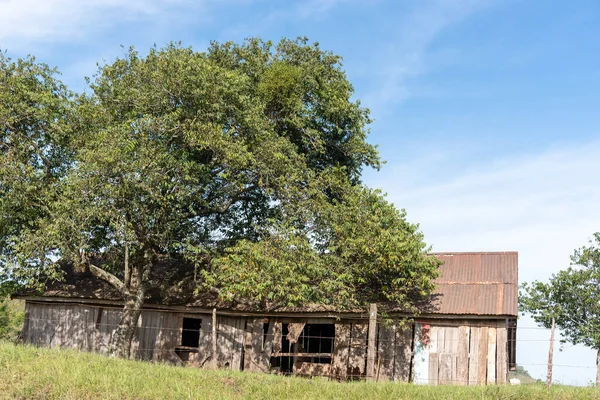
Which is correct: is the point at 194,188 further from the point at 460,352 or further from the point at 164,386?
the point at 460,352

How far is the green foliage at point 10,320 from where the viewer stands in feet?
131

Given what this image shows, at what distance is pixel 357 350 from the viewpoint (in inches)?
885

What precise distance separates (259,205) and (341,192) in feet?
12.0

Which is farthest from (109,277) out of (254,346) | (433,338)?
(433,338)

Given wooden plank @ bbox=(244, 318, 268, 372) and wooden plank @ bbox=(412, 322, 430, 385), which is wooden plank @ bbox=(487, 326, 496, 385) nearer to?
wooden plank @ bbox=(412, 322, 430, 385)

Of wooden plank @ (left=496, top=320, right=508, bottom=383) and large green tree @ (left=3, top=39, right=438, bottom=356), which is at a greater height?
large green tree @ (left=3, top=39, right=438, bottom=356)

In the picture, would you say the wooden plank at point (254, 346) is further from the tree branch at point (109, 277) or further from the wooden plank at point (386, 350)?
the tree branch at point (109, 277)

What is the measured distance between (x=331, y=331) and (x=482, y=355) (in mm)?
8116

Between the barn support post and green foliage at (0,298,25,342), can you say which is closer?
the barn support post

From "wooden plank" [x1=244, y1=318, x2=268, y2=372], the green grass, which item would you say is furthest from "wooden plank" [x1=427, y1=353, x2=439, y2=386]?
"wooden plank" [x1=244, y1=318, x2=268, y2=372]

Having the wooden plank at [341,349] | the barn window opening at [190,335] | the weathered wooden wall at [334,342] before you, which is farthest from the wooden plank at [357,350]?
the barn window opening at [190,335]

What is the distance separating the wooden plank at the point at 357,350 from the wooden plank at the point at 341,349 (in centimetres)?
15

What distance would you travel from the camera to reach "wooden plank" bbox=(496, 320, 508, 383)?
65.7 ft

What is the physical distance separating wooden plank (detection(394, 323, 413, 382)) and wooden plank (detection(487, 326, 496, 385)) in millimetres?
2676
